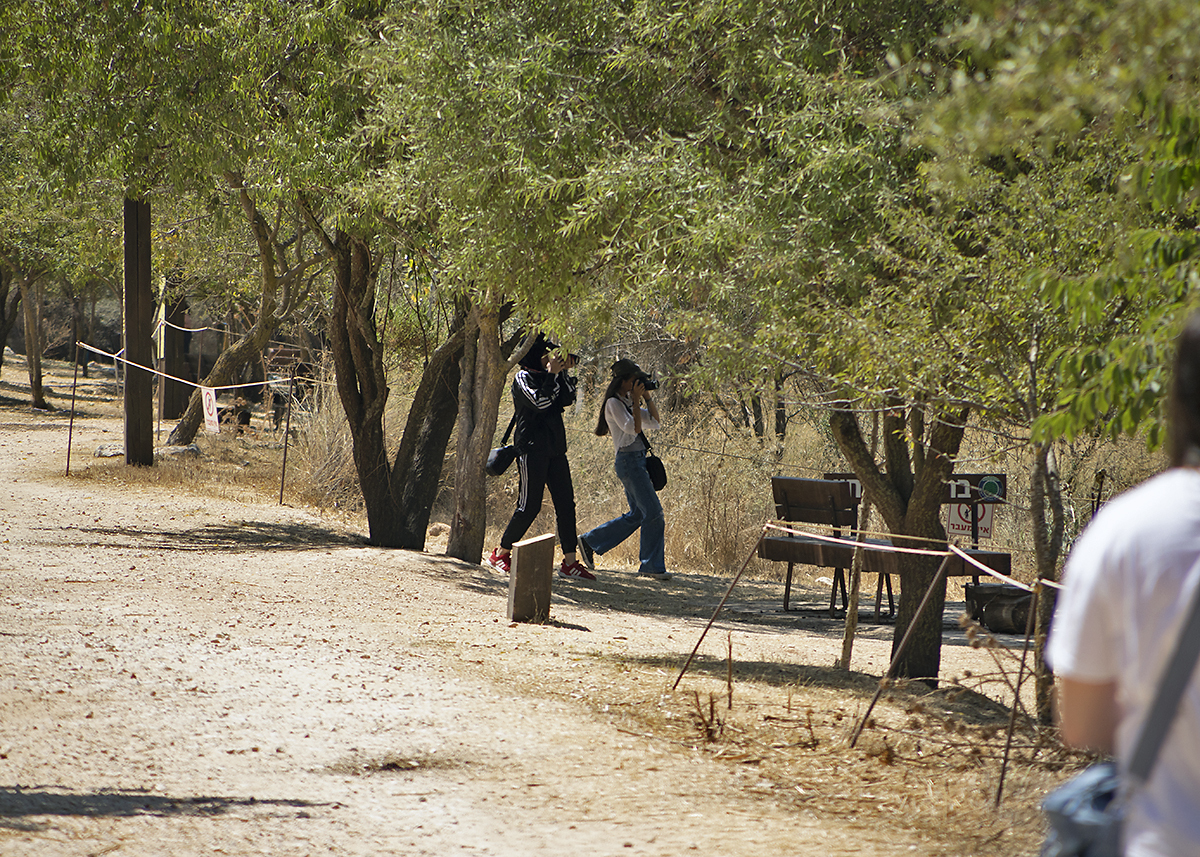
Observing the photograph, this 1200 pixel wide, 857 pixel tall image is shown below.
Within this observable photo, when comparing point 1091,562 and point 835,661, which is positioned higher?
point 1091,562

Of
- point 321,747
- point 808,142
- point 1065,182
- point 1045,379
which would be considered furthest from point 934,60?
point 321,747

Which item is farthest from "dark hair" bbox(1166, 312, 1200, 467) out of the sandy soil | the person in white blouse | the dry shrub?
the dry shrub

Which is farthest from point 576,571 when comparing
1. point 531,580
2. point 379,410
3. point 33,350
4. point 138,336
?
point 33,350

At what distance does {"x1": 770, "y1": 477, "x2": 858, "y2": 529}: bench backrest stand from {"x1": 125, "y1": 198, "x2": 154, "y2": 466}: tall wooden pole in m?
8.83

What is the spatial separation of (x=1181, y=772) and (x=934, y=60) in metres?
5.21

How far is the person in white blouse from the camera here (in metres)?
11.1

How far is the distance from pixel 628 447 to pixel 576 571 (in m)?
1.33

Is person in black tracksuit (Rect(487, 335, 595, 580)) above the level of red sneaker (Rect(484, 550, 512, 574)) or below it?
above

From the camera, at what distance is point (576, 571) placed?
10.8 metres

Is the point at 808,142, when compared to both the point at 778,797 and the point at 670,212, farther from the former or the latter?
the point at 778,797

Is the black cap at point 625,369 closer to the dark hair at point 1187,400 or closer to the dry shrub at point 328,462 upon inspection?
the dry shrub at point 328,462

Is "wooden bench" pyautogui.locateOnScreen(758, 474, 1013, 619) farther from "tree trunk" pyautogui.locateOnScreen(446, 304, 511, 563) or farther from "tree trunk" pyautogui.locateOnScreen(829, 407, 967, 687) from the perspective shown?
"tree trunk" pyautogui.locateOnScreen(446, 304, 511, 563)

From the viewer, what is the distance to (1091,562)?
167 cm

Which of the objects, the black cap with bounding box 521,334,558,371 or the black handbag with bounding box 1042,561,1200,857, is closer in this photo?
the black handbag with bounding box 1042,561,1200,857
